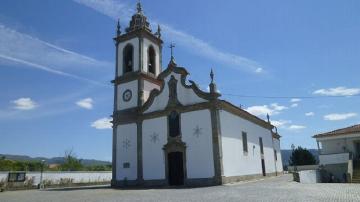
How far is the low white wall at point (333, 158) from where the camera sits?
29608 mm

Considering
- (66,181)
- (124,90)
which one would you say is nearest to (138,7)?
(124,90)

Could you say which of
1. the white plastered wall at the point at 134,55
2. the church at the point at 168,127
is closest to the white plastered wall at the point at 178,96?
the church at the point at 168,127

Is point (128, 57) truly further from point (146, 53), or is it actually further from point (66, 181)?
point (66, 181)

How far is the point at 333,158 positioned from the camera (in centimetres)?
3033

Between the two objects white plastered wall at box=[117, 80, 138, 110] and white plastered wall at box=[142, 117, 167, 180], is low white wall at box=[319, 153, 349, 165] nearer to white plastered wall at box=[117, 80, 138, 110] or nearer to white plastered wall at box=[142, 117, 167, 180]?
white plastered wall at box=[142, 117, 167, 180]

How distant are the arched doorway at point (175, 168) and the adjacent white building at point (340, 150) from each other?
14.0 meters

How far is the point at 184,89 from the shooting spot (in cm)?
2542

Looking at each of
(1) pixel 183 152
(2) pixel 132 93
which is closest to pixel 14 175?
(2) pixel 132 93

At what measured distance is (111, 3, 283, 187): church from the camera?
23469 mm

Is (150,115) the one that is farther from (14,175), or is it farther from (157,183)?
(14,175)

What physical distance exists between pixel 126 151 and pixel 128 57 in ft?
28.5

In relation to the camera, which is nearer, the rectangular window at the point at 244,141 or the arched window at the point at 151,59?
the rectangular window at the point at 244,141

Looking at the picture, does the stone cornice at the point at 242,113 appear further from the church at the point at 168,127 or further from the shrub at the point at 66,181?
the shrub at the point at 66,181

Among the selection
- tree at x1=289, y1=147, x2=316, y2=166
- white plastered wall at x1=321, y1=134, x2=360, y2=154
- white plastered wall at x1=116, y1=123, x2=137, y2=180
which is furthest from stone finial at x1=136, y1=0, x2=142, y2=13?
tree at x1=289, y1=147, x2=316, y2=166
